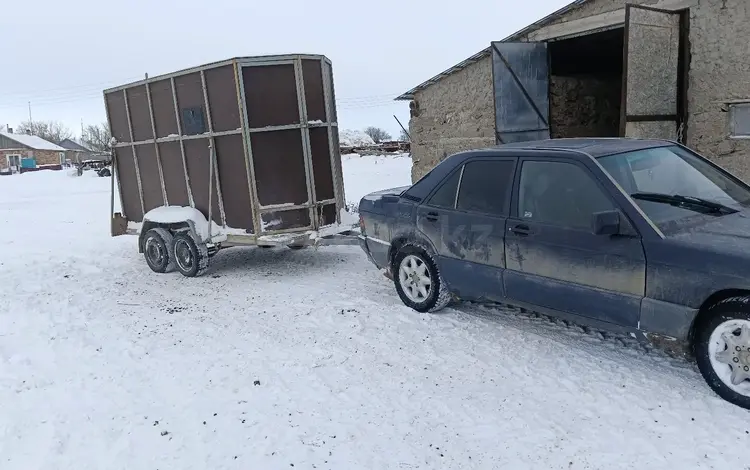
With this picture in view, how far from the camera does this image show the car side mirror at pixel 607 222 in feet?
12.9

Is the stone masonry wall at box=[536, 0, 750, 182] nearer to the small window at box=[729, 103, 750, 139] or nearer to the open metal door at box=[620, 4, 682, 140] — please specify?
the small window at box=[729, 103, 750, 139]

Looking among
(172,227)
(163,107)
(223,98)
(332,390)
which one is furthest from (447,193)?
(163,107)

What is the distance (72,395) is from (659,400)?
429 cm

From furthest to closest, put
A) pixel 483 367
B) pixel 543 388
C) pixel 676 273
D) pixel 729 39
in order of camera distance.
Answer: pixel 729 39
pixel 483 367
pixel 543 388
pixel 676 273

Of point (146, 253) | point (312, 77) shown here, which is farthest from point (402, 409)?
point (146, 253)

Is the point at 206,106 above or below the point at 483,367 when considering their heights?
above

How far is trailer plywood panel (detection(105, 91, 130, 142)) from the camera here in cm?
894

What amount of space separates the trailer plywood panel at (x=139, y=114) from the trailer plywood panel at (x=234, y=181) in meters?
1.65

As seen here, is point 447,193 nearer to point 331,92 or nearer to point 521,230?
point 521,230

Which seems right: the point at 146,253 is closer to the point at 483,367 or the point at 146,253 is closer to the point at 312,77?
the point at 312,77

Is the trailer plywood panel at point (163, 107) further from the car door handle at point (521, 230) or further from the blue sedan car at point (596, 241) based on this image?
the car door handle at point (521, 230)

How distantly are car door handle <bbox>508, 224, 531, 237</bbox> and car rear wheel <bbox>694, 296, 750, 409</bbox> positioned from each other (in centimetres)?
144

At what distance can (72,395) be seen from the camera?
4285 millimetres

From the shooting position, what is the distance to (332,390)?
13.8 ft
